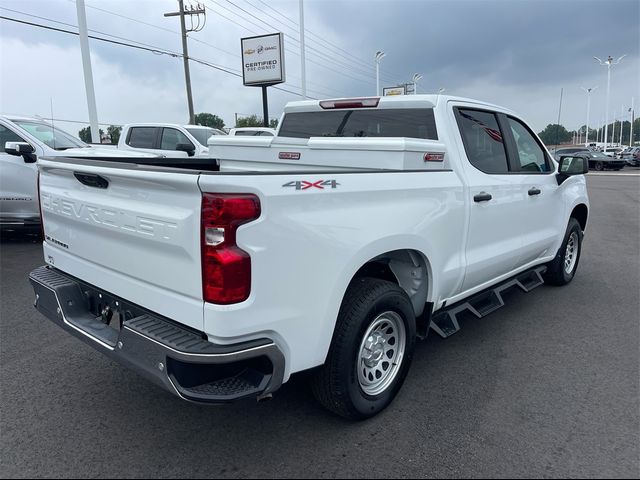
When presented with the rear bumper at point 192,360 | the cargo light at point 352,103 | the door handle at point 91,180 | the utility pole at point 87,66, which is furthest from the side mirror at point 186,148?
the rear bumper at point 192,360

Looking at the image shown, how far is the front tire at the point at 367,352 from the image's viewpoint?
269 cm

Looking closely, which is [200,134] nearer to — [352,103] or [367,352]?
[352,103]

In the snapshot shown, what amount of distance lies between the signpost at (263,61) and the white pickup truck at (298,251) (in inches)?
733

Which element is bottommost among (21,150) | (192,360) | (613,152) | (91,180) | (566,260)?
(566,260)

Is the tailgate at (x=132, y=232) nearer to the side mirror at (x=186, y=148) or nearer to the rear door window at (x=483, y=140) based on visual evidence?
the rear door window at (x=483, y=140)

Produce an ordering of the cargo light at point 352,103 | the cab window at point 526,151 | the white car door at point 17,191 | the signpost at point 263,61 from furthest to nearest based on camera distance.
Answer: the signpost at point 263,61 → the white car door at point 17,191 → the cab window at point 526,151 → the cargo light at point 352,103

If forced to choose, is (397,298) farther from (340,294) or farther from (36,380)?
(36,380)

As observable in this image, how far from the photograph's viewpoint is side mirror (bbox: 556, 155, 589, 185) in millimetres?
4965

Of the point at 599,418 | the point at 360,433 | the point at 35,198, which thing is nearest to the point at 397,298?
the point at 360,433

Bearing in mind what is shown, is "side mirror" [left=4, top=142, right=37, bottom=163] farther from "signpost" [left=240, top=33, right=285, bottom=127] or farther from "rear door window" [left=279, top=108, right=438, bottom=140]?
"signpost" [left=240, top=33, right=285, bottom=127]

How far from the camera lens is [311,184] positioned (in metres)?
2.39

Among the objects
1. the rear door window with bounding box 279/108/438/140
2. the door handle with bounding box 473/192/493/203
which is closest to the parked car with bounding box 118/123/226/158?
the rear door window with bounding box 279/108/438/140

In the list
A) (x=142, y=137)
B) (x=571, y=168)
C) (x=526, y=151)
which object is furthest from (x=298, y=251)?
(x=142, y=137)

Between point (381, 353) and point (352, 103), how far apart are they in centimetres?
219
